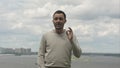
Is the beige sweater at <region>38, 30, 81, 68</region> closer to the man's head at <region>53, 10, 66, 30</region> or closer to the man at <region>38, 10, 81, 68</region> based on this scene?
the man at <region>38, 10, 81, 68</region>

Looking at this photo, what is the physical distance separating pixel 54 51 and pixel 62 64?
254 mm

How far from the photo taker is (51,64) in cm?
707

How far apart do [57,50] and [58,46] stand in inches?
2.7

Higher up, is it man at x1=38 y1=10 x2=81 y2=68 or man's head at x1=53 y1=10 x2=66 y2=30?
man's head at x1=53 y1=10 x2=66 y2=30

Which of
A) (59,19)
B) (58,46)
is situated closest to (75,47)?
(58,46)

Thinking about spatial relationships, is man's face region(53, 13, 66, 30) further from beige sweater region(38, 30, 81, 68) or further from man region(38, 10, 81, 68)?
beige sweater region(38, 30, 81, 68)

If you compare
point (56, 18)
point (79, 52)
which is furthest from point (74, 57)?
point (56, 18)

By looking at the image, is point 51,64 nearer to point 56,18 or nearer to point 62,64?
point 62,64

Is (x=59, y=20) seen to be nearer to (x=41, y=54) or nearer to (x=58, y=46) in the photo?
(x=58, y=46)

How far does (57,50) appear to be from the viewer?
7098 mm

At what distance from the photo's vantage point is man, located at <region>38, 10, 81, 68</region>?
23.0 ft

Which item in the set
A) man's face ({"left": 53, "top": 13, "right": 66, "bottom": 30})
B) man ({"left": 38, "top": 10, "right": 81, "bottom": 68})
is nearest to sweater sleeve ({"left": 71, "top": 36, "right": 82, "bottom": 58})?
man ({"left": 38, "top": 10, "right": 81, "bottom": 68})

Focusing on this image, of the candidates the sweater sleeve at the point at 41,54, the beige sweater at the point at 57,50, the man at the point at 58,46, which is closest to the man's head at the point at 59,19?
the man at the point at 58,46

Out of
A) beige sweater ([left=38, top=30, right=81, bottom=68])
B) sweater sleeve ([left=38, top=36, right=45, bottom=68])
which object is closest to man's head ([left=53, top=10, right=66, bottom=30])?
beige sweater ([left=38, top=30, right=81, bottom=68])
